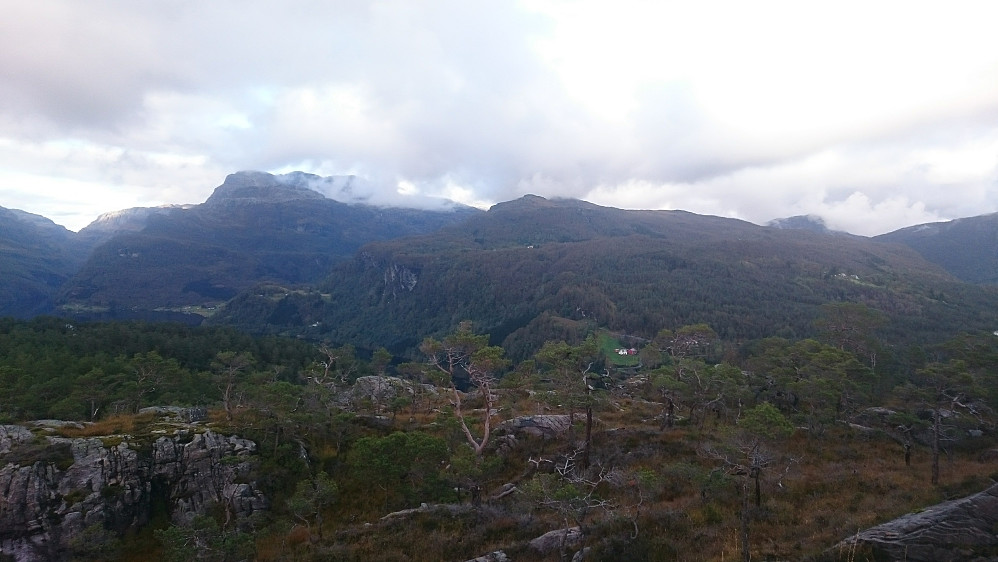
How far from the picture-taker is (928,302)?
19138 cm

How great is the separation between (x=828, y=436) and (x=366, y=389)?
61.7m

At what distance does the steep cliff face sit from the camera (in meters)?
30.1

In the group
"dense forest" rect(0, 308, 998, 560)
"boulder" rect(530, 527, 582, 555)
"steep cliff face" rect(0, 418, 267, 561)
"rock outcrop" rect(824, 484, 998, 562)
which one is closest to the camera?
"rock outcrop" rect(824, 484, 998, 562)

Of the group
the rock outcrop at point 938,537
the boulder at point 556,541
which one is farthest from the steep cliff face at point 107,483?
the rock outcrop at point 938,537

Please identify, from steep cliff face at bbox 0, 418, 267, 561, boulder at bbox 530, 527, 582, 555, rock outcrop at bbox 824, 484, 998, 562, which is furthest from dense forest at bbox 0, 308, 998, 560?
steep cliff face at bbox 0, 418, 267, 561

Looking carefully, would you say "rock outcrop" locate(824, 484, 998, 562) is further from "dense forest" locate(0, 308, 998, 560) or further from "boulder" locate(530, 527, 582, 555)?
"boulder" locate(530, 527, 582, 555)

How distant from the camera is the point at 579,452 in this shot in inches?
1476

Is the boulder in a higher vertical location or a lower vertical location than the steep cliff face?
higher

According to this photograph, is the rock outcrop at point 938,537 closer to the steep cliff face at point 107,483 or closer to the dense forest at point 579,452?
the dense forest at point 579,452

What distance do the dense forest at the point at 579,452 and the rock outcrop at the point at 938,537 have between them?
69 cm

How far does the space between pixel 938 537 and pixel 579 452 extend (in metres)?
24.9

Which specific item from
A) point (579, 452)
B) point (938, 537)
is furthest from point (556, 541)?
point (579, 452)

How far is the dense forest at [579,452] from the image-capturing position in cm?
2148

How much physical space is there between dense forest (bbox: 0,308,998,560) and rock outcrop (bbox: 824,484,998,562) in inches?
27.3
